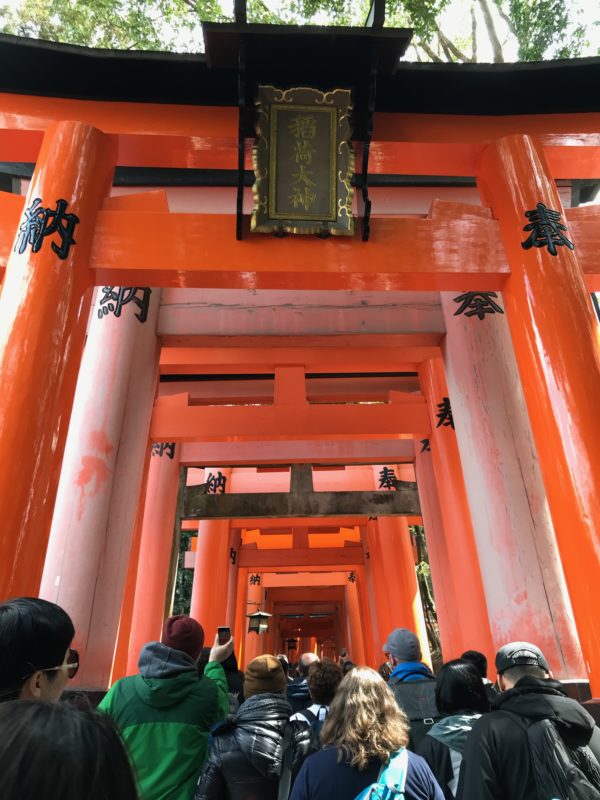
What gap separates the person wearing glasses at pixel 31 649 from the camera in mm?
1368

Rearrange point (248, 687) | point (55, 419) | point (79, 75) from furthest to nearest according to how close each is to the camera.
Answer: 1. point (79, 75)
2. point (55, 419)
3. point (248, 687)

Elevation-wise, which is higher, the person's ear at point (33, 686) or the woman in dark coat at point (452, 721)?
the person's ear at point (33, 686)

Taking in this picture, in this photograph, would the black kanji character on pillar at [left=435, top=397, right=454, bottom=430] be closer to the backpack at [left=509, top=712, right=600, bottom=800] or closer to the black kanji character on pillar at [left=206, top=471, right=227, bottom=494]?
the black kanji character on pillar at [left=206, top=471, right=227, bottom=494]

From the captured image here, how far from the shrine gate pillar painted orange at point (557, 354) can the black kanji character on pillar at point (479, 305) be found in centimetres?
145

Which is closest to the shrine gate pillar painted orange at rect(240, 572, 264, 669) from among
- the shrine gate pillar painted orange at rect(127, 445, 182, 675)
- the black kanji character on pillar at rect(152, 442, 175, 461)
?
the shrine gate pillar painted orange at rect(127, 445, 182, 675)

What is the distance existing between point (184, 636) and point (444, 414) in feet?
18.5

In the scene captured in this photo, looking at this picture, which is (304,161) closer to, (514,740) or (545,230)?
(545,230)

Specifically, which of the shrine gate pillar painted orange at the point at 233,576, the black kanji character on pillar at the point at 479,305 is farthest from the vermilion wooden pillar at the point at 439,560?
the shrine gate pillar painted orange at the point at 233,576

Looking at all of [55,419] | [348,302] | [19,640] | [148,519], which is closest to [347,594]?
[148,519]

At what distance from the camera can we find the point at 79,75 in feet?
14.5

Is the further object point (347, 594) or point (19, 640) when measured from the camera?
point (347, 594)

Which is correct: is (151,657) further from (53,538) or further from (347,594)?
(347,594)

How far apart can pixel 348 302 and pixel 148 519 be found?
463 centimetres

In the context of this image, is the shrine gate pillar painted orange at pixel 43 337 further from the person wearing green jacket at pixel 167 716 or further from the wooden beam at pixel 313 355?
the wooden beam at pixel 313 355
